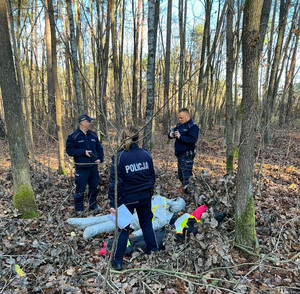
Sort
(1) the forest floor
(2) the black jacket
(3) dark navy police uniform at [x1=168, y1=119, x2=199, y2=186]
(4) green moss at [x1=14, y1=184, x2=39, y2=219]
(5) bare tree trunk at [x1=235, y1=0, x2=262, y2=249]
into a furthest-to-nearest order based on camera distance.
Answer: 1. (3) dark navy police uniform at [x1=168, y1=119, x2=199, y2=186]
2. (2) the black jacket
3. (4) green moss at [x1=14, y1=184, x2=39, y2=219]
4. (5) bare tree trunk at [x1=235, y1=0, x2=262, y2=249]
5. (1) the forest floor

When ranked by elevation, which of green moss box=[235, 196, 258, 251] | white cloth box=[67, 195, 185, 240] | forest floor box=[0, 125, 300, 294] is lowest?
white cloth box=[67, 195, 185, 240]

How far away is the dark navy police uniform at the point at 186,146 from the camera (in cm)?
480

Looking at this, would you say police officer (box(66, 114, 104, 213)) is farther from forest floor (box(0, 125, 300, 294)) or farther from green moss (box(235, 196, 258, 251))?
green moss (box(235, 196, 258, 251))

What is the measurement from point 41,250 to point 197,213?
8.09 ft

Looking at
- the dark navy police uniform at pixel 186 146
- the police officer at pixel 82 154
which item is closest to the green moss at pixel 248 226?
the dark navy police uniform at pixel 186 146

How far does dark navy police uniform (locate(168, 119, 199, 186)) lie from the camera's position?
189 inches

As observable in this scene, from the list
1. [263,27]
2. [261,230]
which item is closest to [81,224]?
[261,230]

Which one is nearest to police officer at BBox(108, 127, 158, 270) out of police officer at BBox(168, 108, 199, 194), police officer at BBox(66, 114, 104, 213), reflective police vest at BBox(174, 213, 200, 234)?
reflective police vest at BBox(174, 213, 200, 234)

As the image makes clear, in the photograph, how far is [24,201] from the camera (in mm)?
4043

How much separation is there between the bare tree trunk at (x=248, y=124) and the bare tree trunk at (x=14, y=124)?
363 centimetres

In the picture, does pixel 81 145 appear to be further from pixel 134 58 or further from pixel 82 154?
pixel 134 58

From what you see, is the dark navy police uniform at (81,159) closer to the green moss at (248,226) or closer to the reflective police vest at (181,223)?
the reflective police vest at (181,223)

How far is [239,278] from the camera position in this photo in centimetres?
265

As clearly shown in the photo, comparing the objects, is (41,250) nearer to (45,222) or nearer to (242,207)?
(45,222)
